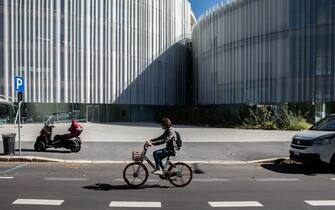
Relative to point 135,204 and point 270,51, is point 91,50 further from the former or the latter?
point 135,204

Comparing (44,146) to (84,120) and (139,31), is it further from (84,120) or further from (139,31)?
(139,31)

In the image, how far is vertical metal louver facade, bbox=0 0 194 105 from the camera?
41.8 meters

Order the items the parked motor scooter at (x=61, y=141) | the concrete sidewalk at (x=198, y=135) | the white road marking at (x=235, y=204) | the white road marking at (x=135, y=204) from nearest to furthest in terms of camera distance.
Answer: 1. the white road marking at (x=135, y=204)
2. the white road marking at (x=235, y=204)
3. the parked motor scooter at (x=61, y=141)
4. the concrete sidewalk at (x=198, y=135)

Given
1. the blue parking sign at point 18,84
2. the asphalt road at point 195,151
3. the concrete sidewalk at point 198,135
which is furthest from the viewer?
the concrete sidewalk at point 198,135

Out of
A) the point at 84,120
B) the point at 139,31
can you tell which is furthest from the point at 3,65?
the point at 139,31

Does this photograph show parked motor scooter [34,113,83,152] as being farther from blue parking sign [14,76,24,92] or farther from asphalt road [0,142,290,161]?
blue parking sign [14,76,24,92]

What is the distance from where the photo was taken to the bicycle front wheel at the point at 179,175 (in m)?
9.79

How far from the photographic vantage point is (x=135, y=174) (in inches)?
385

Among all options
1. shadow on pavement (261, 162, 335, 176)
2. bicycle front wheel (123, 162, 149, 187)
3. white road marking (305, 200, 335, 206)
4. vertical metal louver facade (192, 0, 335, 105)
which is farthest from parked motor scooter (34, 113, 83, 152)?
vertical metal louver facade (192, 0, 335, 105)

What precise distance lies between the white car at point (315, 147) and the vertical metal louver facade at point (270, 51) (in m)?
26.5

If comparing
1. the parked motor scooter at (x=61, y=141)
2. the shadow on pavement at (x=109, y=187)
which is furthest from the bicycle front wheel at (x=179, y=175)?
the parked motor scooter at (x=61, y=141)

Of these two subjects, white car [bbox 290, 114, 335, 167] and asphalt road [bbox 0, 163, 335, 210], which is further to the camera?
white car [bbox 290, 114, 335, 167]

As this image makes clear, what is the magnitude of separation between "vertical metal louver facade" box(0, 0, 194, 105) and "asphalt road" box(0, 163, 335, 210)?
31.5m

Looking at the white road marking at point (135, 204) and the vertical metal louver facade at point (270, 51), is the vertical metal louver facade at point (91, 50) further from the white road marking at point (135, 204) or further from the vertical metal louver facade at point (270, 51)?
the white road marking at point (135, 204)
